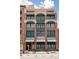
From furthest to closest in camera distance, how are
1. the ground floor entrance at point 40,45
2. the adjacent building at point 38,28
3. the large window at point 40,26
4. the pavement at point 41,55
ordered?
1. the large window at point 40,26
2. the adjacent building at point 38,28
3. the ground floor entrance at point 40,45
4. the pavement at point 41,55

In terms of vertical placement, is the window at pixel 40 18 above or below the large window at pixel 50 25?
above

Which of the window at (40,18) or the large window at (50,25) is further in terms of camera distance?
the large window at (50,25)

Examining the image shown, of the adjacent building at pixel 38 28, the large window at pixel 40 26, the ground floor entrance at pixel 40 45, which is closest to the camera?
the ground floor entrance at pixel 40 45

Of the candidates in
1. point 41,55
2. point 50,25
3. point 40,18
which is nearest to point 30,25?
point 40,18

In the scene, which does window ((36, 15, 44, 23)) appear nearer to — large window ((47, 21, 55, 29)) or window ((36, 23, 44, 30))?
window ((36, 23, 44, 30))

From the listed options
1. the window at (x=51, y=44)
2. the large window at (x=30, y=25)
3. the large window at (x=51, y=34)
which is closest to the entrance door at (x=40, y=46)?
Result: the window at (x=51, y=44)

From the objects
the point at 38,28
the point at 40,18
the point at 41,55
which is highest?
the point at 40,18

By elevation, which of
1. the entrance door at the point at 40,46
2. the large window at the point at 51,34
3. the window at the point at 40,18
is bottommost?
the entrance door at the point at 40,46

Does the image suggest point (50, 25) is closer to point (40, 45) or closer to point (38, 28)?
point (38, 28)

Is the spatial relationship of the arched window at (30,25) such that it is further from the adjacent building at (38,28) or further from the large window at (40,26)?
the large window at (40,26)

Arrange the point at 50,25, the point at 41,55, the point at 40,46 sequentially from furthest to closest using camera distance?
the point at 50,25 < the point at 40,46 < the point at 41,55
